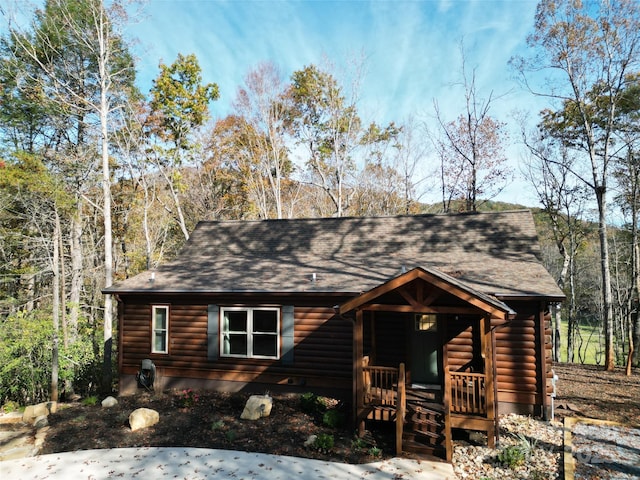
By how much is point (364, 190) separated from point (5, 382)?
21838 millimetres

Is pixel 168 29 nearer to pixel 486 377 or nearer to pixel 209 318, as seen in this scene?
pixel 209 318

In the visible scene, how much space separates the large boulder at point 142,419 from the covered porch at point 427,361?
4.58m

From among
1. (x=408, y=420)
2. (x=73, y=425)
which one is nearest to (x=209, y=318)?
(x=73, y=425)

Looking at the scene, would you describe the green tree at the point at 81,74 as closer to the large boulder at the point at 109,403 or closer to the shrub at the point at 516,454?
the large boulder at the point at 109,403

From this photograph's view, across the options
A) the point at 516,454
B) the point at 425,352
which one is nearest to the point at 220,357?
the point at 425,352

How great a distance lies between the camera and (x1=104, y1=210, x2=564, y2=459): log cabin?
7816mm

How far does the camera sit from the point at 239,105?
2458 cm

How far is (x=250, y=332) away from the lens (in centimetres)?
1104

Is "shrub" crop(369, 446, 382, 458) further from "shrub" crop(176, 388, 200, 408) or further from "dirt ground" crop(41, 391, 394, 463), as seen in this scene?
"shrub" crop(176, 388, 200, 408)

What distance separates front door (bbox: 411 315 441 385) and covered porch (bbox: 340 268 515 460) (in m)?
0.02

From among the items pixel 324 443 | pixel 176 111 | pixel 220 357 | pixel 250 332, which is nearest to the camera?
pixel 324 443

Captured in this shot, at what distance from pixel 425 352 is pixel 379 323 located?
4.41 ft

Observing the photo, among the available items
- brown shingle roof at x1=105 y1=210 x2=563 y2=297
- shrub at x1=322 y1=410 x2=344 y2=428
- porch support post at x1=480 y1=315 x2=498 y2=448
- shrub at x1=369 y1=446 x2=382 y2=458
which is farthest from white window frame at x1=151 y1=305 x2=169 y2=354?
porch support post at x1=480 y1=315 x2=498 y2=448

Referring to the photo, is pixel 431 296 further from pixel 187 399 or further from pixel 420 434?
pixel 187 399
